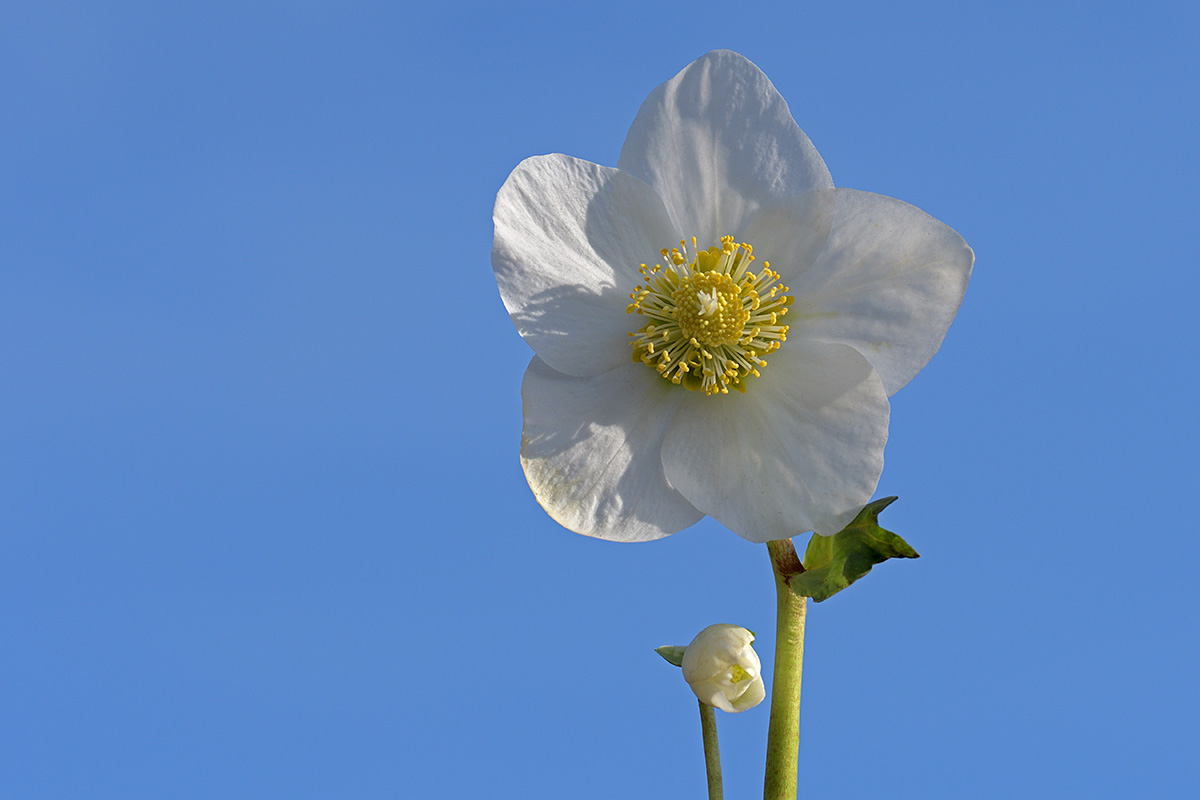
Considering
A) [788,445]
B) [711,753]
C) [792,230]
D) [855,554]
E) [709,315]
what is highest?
[792,230]

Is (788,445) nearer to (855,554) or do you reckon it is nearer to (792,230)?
(855,554)

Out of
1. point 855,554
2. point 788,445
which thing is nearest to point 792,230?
point 788,445

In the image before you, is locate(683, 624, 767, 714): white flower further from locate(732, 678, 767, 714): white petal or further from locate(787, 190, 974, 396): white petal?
locate(787, 190, 974, 396): white petal

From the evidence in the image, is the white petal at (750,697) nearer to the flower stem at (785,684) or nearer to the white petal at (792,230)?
the flower stem at (785,684)

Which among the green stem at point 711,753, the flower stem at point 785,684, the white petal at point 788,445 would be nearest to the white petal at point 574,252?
the white petal at point 788,445

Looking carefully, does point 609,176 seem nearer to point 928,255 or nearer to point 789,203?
point 789,203
